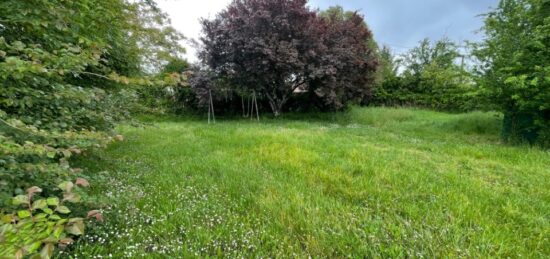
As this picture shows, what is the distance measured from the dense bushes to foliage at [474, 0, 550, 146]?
240 inches

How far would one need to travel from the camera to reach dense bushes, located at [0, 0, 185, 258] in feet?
3.04

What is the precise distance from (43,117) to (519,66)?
7.07 m

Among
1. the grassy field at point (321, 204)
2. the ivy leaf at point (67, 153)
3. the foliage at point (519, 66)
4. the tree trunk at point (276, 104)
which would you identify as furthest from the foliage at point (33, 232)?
the tree trunk at point (276, 104)

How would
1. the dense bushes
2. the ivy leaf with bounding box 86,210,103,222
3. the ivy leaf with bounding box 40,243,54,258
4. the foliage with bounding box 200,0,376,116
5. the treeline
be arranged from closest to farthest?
the ivy leaf with bounding box 40,243,54,258 < the dense bushes < the ivy leaf with bounding box 86,210,103,222 < the treeline < the foliage with bounding box 200,0,376,116

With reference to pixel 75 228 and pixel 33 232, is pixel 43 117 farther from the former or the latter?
pixel 75 228

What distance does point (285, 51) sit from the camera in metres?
8.72

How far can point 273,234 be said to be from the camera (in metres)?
1.93

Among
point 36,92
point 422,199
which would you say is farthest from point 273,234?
point 36,92

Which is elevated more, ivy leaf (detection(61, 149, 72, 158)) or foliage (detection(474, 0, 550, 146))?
foliage (detection(474, 0, 550, 146))

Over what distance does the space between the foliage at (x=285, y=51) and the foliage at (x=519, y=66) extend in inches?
163

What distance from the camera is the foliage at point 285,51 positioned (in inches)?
353

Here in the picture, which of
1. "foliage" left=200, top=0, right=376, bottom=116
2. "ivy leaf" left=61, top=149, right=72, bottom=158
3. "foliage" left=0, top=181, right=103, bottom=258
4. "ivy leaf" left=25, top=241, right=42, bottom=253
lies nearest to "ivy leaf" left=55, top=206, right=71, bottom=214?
"foliage" left=0, top=181, right=103, bottom=258

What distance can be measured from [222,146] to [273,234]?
3.05 meters

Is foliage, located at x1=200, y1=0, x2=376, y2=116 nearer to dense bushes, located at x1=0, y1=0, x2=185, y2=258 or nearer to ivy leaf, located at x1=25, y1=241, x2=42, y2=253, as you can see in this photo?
dense bushes, located at x1=0, y1=0, x2=185, y2=258
